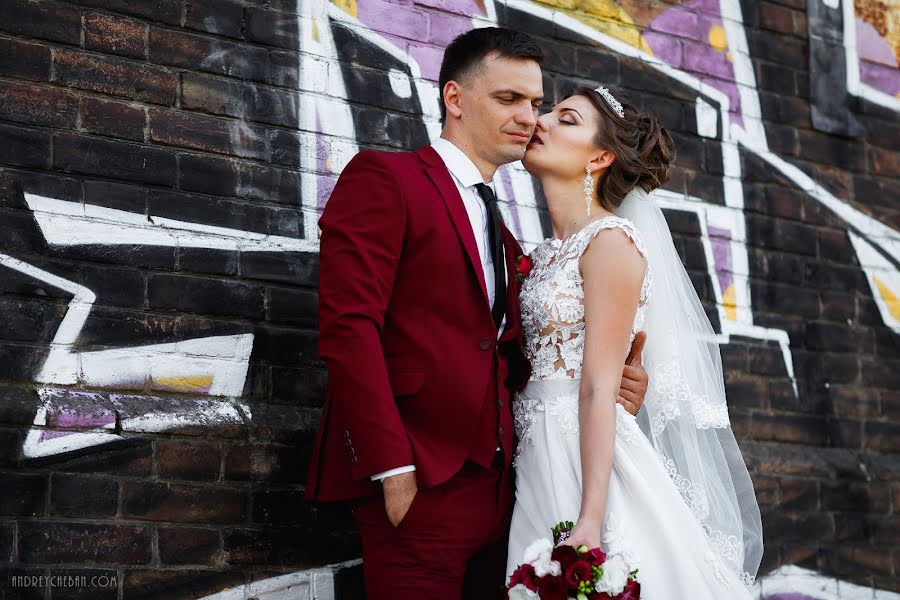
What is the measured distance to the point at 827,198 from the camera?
531 cm

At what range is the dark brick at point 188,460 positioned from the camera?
3.61 metres

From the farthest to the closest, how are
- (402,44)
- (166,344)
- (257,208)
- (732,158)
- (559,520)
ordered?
(732,158) < (402,44) < (257,208) < (166,344) < (559,520)

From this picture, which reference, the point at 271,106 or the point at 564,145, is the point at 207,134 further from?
the point at 564,145

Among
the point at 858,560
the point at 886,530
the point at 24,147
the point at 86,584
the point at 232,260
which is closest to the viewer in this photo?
the point at 86,584

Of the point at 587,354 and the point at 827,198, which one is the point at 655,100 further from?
Result: the point at 587,354

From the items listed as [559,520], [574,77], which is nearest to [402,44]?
[574,77]

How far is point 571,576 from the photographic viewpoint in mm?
2871

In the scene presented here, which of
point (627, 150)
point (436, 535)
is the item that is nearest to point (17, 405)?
point (436, 535)

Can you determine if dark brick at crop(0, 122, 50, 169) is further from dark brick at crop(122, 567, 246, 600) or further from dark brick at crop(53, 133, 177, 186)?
dark brick at crop(122, 567, 246, 600)

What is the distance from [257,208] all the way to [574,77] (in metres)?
1.55

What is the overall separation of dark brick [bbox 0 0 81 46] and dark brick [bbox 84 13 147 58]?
4 cm

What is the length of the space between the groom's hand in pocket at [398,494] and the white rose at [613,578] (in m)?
0.55

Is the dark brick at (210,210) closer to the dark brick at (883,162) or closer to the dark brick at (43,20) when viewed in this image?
the dark brick at (43,20)

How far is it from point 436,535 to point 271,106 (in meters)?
1.67
